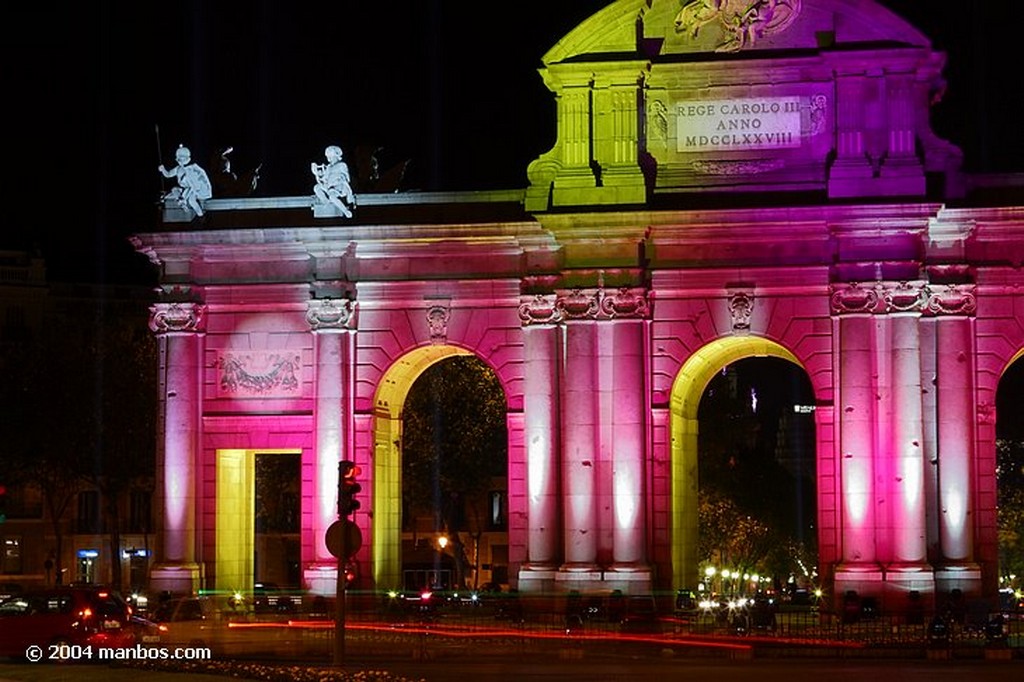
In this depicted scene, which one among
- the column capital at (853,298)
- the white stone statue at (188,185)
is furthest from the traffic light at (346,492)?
the white stone statue at (188,185)

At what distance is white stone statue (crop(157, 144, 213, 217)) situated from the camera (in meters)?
66.2

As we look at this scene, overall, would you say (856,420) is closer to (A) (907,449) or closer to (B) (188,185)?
(A) (907,449)

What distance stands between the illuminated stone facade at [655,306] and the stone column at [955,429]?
0.07m

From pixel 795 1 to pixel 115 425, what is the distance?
1543 inches

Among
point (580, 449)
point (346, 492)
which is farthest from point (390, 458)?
point (346, 492)

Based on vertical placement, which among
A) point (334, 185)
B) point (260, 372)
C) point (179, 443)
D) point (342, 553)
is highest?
point (334, 185)

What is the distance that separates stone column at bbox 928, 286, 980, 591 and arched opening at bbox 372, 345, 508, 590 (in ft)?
47.4

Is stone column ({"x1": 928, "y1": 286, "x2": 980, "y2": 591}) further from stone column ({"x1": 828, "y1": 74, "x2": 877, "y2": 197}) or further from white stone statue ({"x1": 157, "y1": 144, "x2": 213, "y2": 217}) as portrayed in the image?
white stone statue ({"x1": 157, "y1": 144, "x2": 213, "y2": 217})

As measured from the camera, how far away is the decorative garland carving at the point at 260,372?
→ 2589 inches

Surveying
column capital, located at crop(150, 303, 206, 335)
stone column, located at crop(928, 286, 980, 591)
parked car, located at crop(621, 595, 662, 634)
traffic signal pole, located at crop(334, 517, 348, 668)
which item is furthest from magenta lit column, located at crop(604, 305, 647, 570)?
traffic signal pole, located at crop(334, 517, 348, 668)

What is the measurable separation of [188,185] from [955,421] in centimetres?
2441

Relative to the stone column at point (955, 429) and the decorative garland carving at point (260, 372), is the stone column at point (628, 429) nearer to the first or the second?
the stone column at point (955, 429)

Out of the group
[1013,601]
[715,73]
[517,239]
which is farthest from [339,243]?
[1013,601]

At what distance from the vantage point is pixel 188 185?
66.2m
